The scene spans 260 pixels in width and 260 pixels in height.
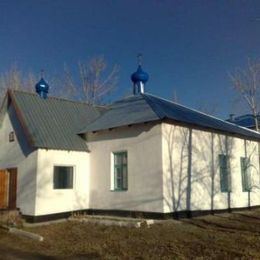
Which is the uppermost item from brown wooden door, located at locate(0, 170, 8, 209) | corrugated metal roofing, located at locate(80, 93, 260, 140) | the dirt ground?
corrugated metal roofing, located at locate(80, 93, 260, 140)

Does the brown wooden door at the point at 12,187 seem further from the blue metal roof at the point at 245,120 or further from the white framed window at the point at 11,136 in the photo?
the blue metal roof at the point at 245,120

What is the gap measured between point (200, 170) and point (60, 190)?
248 inches

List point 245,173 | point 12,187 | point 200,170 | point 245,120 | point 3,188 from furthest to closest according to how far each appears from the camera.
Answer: point 245,120, point 245,173, point 3,188, point 12,187, point 200,170

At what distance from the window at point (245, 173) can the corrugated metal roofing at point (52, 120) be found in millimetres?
8376

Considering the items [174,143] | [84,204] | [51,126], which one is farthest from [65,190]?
[174,143]

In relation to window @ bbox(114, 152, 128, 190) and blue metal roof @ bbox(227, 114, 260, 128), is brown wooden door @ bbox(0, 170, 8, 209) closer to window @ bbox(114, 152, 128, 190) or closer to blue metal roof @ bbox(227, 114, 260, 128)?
window @ bbox(114, 152, 128, 190)

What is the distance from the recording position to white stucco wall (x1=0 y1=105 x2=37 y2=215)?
15.2 m

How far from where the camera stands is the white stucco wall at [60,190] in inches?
593

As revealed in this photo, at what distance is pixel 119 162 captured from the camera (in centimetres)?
1584

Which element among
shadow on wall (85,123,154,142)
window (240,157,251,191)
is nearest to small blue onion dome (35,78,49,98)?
shadow on wall (85,123,154,142)

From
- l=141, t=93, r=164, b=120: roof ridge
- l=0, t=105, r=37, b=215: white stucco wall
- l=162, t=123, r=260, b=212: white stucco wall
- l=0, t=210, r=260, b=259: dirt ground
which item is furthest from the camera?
l=0, t=105, r=37, b=215: white stucco wall

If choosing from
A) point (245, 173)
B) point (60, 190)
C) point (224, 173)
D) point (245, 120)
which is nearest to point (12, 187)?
point (60, 190)

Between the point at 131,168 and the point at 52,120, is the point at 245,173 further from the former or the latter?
the point at 52,120

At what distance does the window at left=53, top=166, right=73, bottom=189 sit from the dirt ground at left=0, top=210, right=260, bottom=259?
92.2 inches
